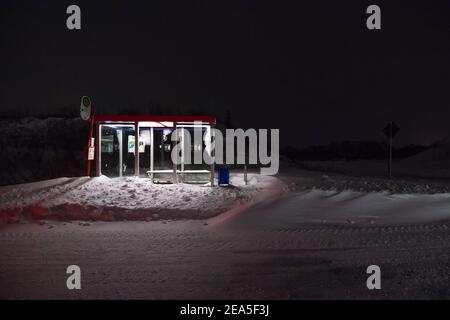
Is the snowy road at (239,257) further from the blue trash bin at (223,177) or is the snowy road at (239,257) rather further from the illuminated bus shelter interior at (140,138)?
the illuminated bus shelter interior at (140,138)

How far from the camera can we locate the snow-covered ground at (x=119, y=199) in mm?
11820

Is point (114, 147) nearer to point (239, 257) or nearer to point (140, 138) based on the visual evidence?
point (140, 138)

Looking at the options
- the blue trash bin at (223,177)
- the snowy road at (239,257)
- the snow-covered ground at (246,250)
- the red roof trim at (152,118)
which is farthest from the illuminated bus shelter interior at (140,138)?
the snowy road at (239,257)

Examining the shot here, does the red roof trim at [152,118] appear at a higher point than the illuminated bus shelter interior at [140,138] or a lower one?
higher

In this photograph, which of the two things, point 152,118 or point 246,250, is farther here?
point 152,118

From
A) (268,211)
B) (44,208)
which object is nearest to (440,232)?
(268,211)

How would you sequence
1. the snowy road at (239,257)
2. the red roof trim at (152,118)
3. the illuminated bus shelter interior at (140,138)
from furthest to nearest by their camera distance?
the illuminated bus shelter interior at (140,138) → the red roof trim at (152,118) → the snowy road at (239,257)

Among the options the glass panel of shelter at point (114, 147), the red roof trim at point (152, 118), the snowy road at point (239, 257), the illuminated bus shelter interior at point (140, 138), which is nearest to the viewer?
the snowy road at point (239, 257)

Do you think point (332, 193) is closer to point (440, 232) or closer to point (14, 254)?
point (440, 232)

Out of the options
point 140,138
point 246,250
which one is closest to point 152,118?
point 140,138

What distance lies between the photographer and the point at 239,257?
789cm

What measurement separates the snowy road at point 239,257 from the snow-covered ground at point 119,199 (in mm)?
748

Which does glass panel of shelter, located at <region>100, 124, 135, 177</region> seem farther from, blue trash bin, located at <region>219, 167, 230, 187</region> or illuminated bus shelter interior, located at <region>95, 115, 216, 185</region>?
blue trash bin, located at <region>219, 167, 230, 187</region>

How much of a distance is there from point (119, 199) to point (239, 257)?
20.1ft
